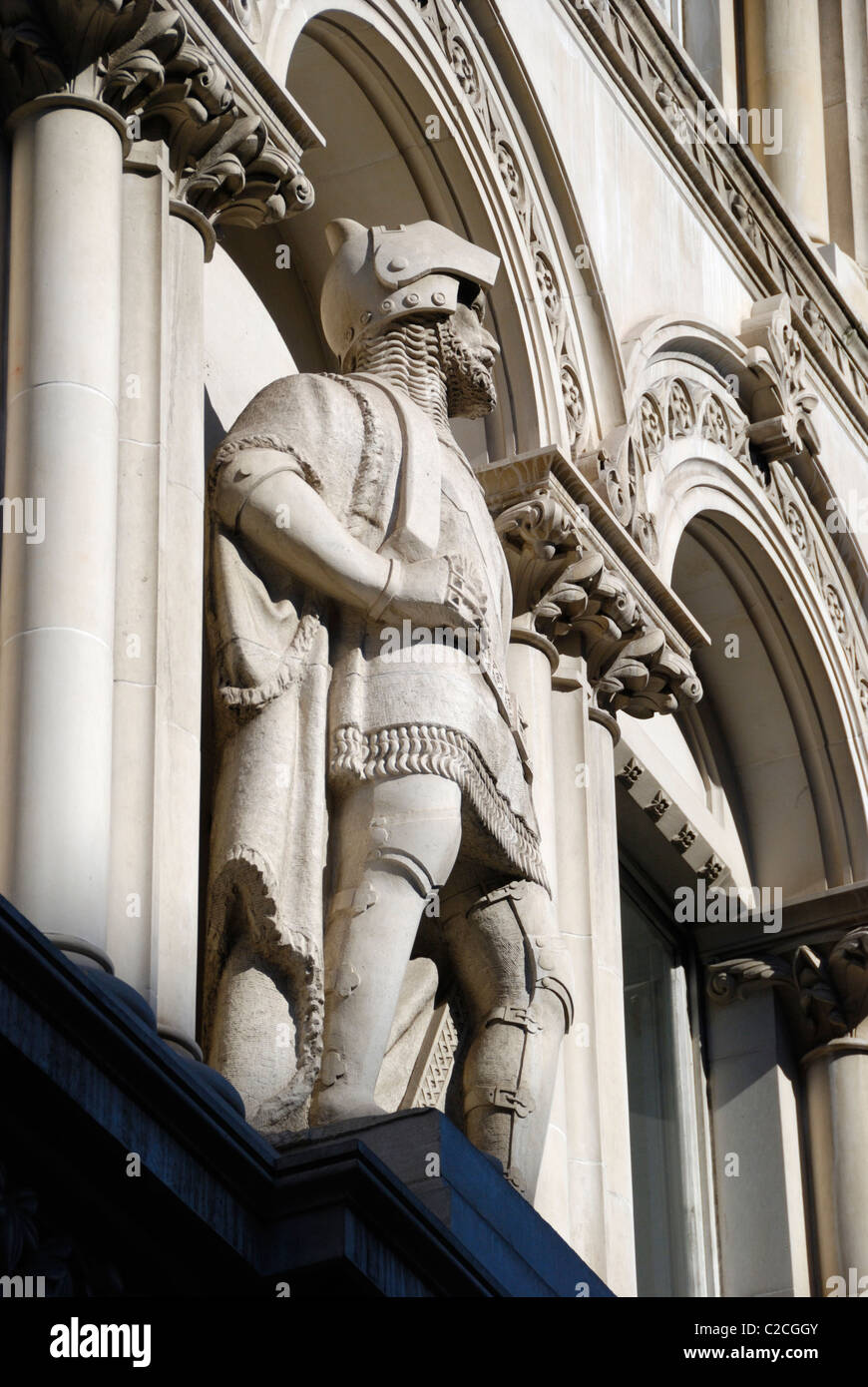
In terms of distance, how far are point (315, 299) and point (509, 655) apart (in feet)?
4.18

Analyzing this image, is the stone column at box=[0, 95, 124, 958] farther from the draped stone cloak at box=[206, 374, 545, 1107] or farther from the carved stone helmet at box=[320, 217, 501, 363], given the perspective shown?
the carved stone helmet at box=[320, 217, 501, 363]

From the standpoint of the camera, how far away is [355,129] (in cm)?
891

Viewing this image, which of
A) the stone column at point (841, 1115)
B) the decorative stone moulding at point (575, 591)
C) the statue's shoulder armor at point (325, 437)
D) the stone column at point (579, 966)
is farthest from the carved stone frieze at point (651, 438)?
the statue's shoulder armor at point (325, 437)

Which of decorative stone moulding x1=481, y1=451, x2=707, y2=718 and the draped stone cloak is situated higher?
decorative stone moulding x1=481, y1=451, x2=707, y2=718

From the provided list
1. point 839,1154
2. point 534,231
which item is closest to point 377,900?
point 534,231

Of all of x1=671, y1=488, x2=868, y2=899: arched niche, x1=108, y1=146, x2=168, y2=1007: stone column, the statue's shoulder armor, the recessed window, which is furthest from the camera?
x1=671, y1=488, x2=868, y2=899: arched niche

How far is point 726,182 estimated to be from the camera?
11594 millimetres

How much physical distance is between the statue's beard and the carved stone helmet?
0.08m

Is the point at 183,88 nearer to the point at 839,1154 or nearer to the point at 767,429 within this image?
the point at 767,429

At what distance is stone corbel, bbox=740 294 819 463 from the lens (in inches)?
441

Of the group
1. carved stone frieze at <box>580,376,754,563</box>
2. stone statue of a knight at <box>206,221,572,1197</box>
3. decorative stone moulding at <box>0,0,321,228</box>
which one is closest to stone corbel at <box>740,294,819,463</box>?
carved stone frieze at <box>580,376,754,563</box>
